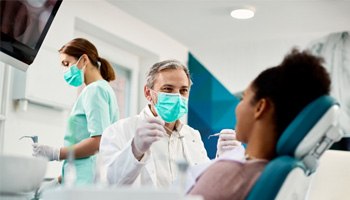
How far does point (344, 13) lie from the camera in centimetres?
373

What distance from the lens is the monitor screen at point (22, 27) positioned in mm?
1441

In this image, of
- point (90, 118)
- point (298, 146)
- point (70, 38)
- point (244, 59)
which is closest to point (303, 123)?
point (298, 146)

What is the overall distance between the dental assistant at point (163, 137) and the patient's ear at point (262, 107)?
0.57 metres

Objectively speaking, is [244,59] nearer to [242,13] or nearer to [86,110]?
[242,13]

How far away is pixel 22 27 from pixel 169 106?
71 centimetres

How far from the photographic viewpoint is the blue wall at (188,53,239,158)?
4.39 metres

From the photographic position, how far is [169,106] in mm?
2033

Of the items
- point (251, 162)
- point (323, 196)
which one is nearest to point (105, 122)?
point (323, 196)

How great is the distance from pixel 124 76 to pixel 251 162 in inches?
115

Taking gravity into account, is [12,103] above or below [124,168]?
above

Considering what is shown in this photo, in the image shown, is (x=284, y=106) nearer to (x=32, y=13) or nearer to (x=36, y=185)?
(x=36, y=185)

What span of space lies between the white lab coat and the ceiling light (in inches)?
68.0

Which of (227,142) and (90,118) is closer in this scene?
(227,142)

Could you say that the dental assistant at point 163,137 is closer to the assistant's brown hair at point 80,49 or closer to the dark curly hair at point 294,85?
the assistant's brown hair at point 80,49
